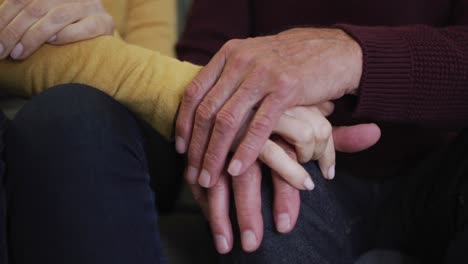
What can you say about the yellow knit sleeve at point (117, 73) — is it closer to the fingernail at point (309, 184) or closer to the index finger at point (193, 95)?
the index finger at point (193, 95)

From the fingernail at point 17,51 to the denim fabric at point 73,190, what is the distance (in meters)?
0.16

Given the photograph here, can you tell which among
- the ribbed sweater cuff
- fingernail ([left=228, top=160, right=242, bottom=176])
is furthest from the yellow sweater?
the ribbed sweater cuff

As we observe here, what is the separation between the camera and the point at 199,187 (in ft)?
2.30

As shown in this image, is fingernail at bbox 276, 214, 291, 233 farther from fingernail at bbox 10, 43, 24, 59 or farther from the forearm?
fingernail at bbox 10, 43, 24, 59

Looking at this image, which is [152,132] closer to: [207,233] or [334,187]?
[207,233]

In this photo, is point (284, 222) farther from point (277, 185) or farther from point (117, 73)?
point (117, 73)

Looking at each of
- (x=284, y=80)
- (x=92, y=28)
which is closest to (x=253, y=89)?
(x=284, y=80)

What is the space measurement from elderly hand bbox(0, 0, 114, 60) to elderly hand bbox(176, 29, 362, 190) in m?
0.20

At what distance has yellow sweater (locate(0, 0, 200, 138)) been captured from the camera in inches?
26.7

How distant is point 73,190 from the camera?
0.56 metres

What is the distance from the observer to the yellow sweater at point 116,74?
68cm

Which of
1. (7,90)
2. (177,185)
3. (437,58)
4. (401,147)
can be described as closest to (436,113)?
(437,58)

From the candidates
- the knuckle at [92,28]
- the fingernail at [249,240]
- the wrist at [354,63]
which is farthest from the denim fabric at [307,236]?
the knuckle at [92,28]

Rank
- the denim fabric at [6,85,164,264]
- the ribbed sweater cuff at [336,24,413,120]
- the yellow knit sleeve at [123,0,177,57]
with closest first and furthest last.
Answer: the denim fabric at [6,85,164,264], the ribbed sweater cuff at [336,24,413,120], the yellow knit sleeve at [123,0,177,57]
